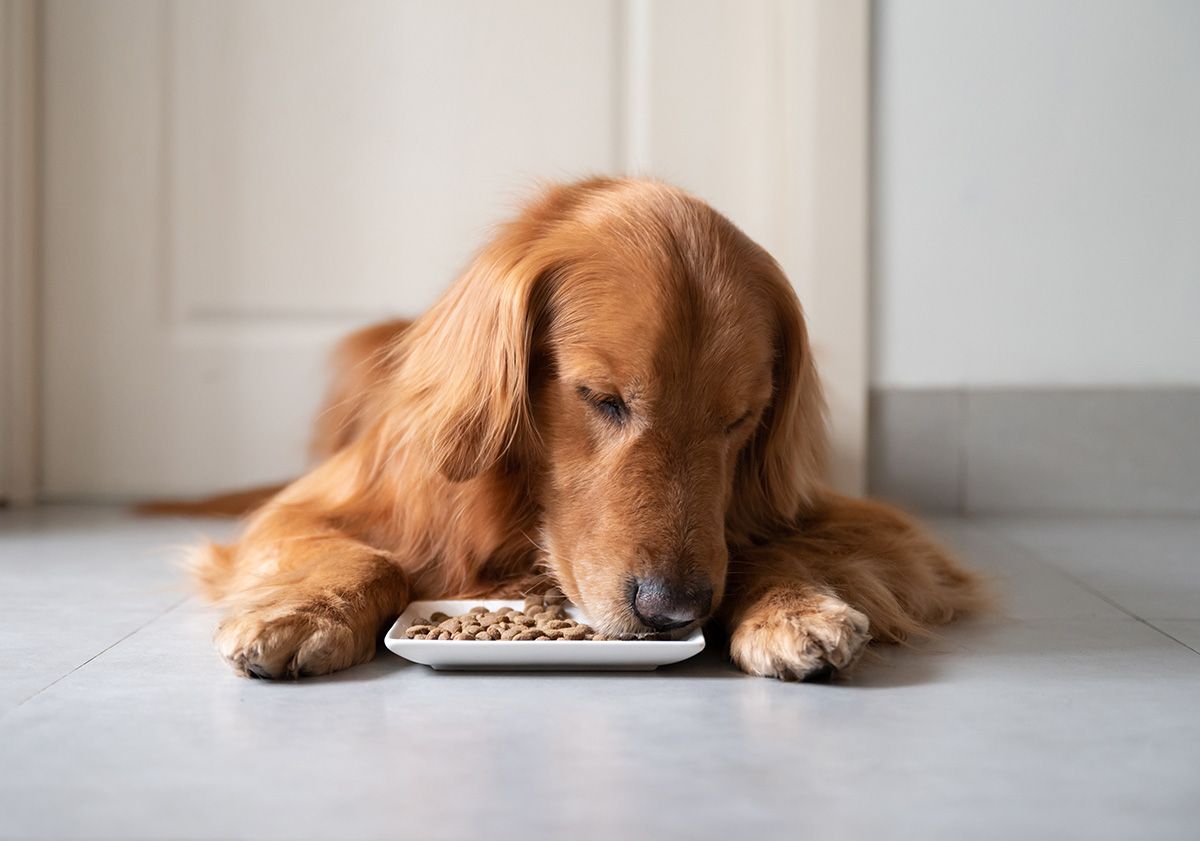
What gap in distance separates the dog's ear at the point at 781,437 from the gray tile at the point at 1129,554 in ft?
1.89

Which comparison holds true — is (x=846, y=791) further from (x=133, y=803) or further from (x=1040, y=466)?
(x=1040, y=466)

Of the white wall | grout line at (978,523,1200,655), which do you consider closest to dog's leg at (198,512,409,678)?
grout line at (978,523,1200,655)

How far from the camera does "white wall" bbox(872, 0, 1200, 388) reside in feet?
9.73

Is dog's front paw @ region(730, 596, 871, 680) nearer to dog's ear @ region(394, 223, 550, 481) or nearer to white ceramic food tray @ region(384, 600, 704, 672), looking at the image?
white ceramic food tray @ region(384, 600, 704, 672)

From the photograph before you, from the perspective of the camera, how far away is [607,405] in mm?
1581

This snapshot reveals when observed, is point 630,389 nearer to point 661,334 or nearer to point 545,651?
point 661,334

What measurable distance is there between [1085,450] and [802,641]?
76.2 inches

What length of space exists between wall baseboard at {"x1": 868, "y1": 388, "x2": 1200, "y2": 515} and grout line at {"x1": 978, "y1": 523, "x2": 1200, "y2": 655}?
0.66 feet

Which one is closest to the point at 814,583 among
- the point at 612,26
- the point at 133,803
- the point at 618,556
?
the point at 618,556

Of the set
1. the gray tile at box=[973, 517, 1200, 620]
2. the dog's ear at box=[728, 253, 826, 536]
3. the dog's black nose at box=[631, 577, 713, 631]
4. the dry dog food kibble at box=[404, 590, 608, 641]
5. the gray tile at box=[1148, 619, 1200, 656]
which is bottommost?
the gray tile at box=[973, 517, 1200, 620]

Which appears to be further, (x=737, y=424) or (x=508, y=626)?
(x=737, y=424)

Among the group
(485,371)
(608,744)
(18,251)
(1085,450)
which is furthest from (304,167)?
(608,744)

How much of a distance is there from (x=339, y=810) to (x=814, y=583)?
81 cm

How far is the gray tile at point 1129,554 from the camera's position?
1971mm
